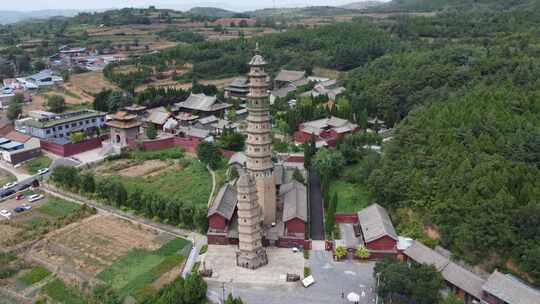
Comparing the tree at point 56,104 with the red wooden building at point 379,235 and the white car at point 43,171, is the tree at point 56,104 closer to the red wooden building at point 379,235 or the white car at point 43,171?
the white car at point 43,171

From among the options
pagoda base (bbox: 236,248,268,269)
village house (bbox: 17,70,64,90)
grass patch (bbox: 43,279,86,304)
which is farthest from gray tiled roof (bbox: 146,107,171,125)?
village house (bbox: 17,70,64,90)

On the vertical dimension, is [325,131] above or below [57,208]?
above

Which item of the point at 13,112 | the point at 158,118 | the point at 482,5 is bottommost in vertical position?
the point at 158,118

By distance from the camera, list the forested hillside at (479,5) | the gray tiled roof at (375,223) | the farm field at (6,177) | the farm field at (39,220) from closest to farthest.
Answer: the gray tiled roof at (375,223) < the farm field at (39,220) < the farm field at (6,177) < the forested hillside at (479,5)

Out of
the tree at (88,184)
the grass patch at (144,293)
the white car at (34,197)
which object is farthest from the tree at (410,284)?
the white car at (34,197)

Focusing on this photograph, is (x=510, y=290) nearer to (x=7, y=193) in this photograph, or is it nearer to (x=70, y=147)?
(x=7, y=193)

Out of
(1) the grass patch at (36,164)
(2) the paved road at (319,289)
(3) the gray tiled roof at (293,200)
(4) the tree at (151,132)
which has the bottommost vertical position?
(2) the paved road at (319,289)

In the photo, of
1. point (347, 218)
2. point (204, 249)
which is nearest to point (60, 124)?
point (204, 249)

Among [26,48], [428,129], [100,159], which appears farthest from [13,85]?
[428,129]
